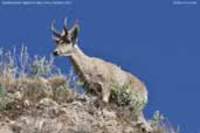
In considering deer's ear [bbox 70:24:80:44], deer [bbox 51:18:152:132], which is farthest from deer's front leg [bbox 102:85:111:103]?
deer's ear [bbox 70:24:80:44]

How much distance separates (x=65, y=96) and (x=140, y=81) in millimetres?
2701

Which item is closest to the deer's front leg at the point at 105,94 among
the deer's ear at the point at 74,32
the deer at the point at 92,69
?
the deer at the point at 92,69

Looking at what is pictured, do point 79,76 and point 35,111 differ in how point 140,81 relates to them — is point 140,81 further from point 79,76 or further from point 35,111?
point 35,111

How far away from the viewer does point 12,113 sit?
14.1m

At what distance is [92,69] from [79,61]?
341 millimetres

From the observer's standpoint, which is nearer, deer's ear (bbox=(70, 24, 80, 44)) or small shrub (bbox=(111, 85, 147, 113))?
small shrub (bbox=(111, 85, 147, 113))

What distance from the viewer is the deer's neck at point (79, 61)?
54.1 feet

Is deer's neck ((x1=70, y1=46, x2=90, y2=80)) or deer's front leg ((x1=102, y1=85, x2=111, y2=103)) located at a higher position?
deer's neck ((x1=70, y1=46, x2=90, y2=80))

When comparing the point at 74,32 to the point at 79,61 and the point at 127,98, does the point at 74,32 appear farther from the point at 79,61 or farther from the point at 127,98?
the point at 127,98

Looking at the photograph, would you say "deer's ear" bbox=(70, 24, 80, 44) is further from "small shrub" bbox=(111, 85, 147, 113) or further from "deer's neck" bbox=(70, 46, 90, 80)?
"small shrub" bbox=(111, 85, 147, 113)

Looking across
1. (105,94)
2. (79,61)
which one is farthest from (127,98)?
(79,61)

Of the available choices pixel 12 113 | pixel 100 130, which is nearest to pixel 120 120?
pixel 100 130

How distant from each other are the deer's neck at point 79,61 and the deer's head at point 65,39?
0.19 metres

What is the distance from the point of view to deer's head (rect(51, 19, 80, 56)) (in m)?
16.2
